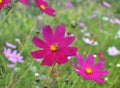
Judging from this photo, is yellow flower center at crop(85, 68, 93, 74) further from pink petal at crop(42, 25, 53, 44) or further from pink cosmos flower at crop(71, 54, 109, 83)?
pink petal at crop(42, 25, 53, 44)

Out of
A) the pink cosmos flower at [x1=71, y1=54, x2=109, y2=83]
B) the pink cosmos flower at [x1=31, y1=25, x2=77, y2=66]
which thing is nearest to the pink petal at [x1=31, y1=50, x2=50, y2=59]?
the pink cosmos flower at [x1=31, y1=25, x2=77, y2=66]

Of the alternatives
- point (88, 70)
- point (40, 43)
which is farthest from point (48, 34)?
point (88, 70)

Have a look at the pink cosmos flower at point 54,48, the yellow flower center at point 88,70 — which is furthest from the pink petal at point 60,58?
the yellow flower center at point 88,70

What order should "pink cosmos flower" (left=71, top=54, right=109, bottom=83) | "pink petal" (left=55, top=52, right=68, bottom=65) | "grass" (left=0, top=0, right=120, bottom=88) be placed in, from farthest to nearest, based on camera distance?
"grass" (left=0, top=0, right=120, bottom=88)
"pink cosmos flower" (left=71, top=54, right=109, bottom=83)
"pink petal" (left=55, top=52, right=68, bottom=65)

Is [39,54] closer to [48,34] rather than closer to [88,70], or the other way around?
[48,34]

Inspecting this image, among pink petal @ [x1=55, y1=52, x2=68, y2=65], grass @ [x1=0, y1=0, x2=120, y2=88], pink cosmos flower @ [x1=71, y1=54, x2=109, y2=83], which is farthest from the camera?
grass @ [x1=0, y1=0, x2=120, y2=88]

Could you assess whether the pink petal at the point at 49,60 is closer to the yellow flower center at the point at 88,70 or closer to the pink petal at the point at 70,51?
the pink petal at the point at 70,51

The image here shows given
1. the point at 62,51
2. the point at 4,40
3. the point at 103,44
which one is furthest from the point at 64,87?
the point at 103,44
